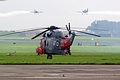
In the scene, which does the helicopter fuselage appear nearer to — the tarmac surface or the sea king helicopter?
the sea king helicopter

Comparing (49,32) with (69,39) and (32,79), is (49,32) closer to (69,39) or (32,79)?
(69,39)

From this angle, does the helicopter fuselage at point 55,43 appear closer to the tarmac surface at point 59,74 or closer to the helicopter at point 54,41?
the helicopter at point 54,41

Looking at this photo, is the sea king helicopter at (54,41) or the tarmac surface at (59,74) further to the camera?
the sea king helicopter at (54,41)

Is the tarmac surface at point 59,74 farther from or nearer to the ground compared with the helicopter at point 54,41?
farther from the ground

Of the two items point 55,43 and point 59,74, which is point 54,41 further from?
point 59,74

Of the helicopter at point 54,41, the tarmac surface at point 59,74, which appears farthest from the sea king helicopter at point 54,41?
the tarmac surface at point 59,74

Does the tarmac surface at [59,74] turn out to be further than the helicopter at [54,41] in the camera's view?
No

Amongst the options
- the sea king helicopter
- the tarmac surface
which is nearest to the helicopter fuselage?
the sea king helicopter

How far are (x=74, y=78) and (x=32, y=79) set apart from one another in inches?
90.7

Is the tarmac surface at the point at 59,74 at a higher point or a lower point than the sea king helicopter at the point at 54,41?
higher

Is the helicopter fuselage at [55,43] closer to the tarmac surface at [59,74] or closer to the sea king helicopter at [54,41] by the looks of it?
the sea king helicopter at [54,41]

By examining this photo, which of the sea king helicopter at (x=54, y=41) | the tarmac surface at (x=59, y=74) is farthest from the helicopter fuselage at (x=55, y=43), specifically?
the tarmac surface at (x=59, y=74)

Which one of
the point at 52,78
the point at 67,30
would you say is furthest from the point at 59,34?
the point at 52,78

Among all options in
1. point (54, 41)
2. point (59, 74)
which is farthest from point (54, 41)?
point (59, 74)
